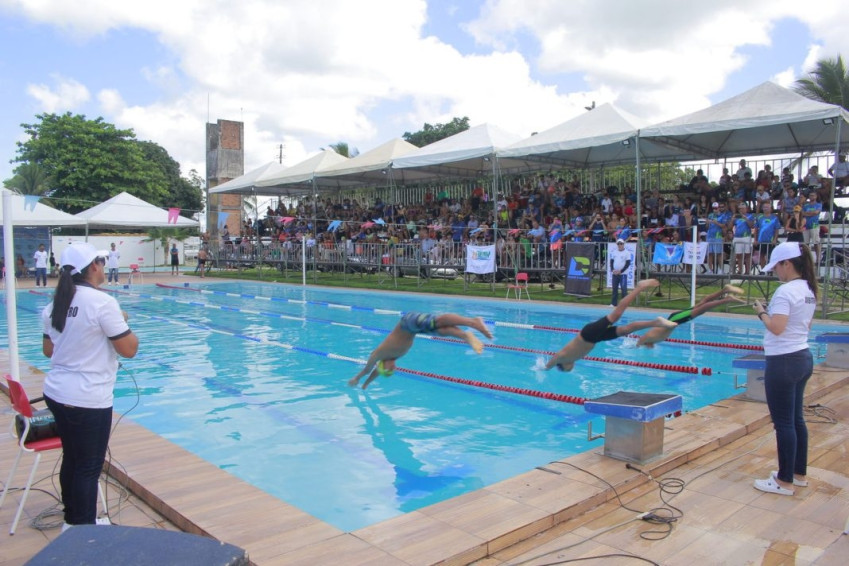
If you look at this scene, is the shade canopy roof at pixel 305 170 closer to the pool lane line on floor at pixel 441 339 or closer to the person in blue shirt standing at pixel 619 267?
the pool lane line on floor at pixel 441 339

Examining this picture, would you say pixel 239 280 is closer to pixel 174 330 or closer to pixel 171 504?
pixel 174 330

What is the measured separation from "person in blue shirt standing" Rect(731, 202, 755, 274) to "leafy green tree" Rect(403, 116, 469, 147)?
31.4 metres

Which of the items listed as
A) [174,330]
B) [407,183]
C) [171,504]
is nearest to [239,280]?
[407,183]

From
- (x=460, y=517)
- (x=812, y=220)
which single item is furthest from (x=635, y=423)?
(x=812, y=220)

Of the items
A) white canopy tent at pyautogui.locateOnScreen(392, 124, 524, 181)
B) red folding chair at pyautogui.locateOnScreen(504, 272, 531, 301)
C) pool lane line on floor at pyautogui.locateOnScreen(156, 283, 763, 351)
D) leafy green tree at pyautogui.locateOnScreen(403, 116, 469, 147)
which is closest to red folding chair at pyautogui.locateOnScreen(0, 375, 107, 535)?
pool lane line on floor at pyautogui.locateOnScreen(156, 283, 763, 351)

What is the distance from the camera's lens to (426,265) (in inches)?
737

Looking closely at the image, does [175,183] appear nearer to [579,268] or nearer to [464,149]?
[464,149]

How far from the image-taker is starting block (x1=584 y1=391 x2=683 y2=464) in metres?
4.40

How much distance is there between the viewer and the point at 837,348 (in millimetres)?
7574

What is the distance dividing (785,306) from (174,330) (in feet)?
39.0

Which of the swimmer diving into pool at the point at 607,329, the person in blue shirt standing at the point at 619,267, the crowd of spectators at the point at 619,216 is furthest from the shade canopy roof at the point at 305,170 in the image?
the swimmer diving into pool at the point at 607,329

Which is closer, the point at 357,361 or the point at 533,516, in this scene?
the point at 533,516

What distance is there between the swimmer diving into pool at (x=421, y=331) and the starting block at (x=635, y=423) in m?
1.68

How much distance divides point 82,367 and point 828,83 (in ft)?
90.6
